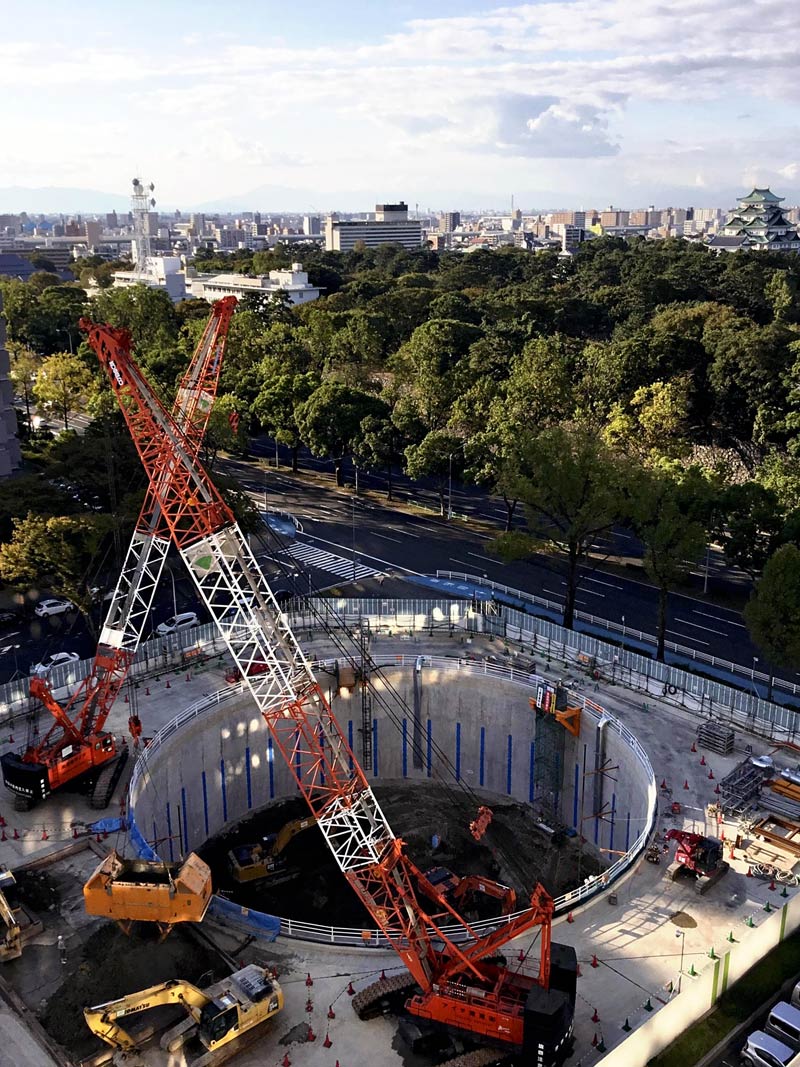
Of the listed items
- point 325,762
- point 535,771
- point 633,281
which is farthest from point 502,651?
point 633,281

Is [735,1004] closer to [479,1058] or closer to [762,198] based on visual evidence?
[479,1058]

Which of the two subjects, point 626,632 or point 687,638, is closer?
point 687,638

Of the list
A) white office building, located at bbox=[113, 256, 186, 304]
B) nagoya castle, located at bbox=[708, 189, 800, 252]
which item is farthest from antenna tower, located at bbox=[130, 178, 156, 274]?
nagoya castle, located at bbox=[708, 189, 800, 252]

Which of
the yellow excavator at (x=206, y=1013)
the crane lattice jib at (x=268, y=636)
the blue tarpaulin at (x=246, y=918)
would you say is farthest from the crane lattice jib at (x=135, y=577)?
the yellow excavator at (x=206, y=1013)

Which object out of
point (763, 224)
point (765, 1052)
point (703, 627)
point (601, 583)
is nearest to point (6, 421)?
point (601, 583)

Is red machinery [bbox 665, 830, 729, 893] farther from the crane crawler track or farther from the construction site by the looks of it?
the crane crawler track

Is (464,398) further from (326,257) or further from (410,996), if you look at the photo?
(326,257)
